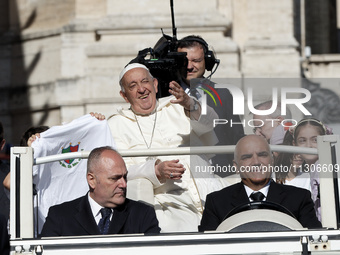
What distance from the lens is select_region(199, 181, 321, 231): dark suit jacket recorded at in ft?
21.5

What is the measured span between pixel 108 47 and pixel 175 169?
31.2 feet

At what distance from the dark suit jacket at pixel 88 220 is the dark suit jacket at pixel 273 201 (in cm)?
31

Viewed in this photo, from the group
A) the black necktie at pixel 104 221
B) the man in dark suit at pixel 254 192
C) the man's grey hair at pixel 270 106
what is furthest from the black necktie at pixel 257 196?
the black necktie at pixel 104 221

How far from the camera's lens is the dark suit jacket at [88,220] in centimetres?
655

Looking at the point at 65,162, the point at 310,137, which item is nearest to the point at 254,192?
the point at 310,137

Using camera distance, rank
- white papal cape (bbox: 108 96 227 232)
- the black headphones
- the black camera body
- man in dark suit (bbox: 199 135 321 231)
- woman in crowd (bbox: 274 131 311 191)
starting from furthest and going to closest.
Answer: the black headphones
the black camera body
white papal cape (bbox: 108 96 227 232)
woman in crowd (bbox: 274 131 311 191)
man in dark suit (bbox: 199 135 321 231)

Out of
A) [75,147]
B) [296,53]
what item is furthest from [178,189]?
[296,53]

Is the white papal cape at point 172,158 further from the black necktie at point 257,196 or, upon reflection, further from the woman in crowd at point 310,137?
the black necktie at point 257,196

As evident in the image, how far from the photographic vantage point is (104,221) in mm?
6605

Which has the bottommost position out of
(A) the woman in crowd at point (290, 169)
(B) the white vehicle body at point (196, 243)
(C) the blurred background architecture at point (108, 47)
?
(B) the white vehicle body at point (196, 243)

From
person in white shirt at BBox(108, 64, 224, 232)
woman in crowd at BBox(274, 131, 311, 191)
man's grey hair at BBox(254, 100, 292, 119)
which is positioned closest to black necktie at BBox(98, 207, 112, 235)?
person in white shirt at BBox(108, 64, 224, 232)

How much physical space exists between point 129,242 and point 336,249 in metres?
1.01

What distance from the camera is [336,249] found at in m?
5.75

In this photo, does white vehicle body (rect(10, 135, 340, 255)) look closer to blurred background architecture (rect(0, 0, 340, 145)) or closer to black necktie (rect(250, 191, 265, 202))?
black necktie (rect(250, 191, 265, 202))
